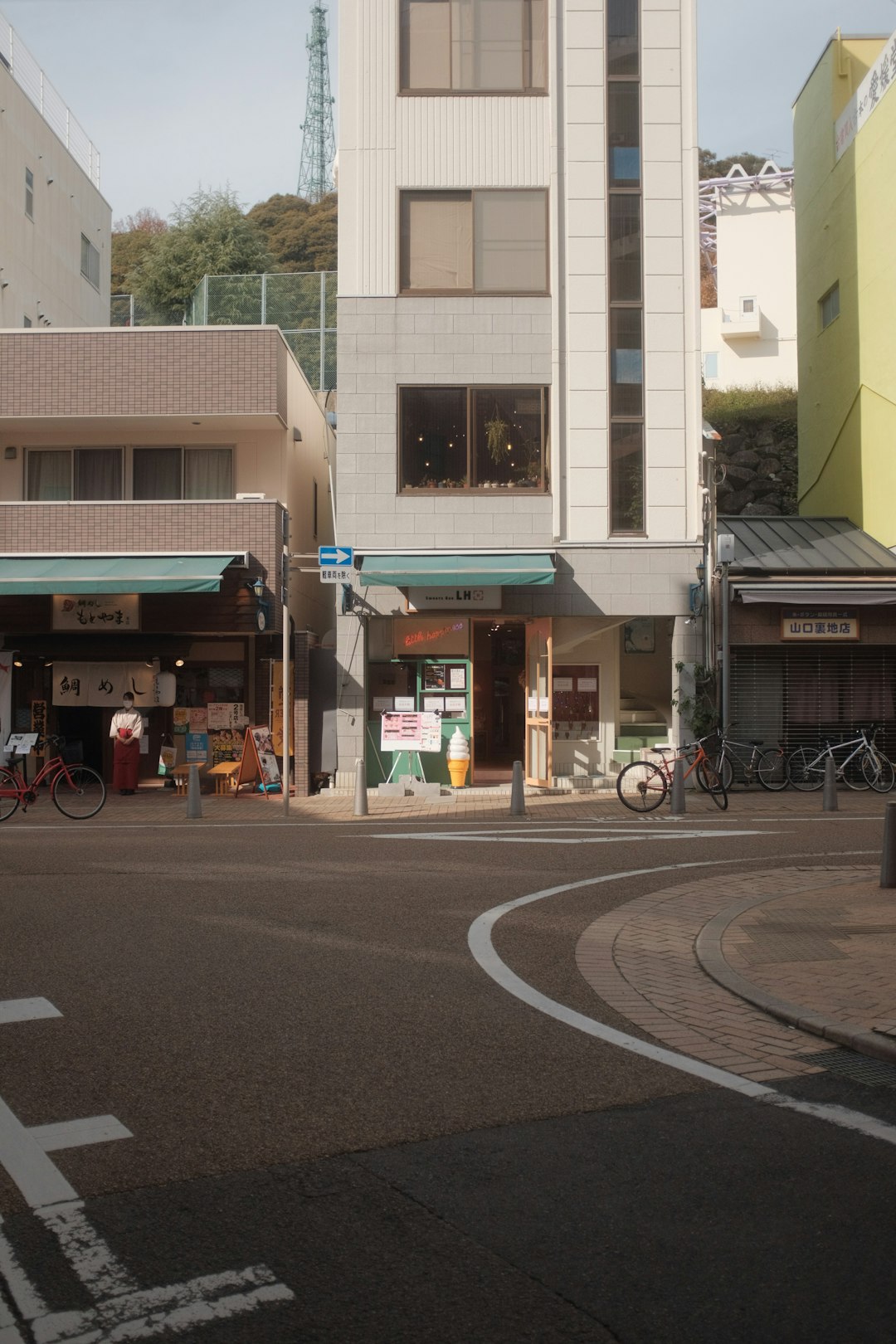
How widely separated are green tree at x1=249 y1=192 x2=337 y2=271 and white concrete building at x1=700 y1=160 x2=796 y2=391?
15.7m

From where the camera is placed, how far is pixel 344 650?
22297mm

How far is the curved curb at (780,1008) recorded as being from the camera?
20.6ft

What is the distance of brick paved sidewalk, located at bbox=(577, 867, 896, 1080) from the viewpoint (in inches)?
255

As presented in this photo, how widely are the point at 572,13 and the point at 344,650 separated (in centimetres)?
1188

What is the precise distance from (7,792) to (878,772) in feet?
44.8

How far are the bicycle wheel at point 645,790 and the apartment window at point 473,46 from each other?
12.6 meters

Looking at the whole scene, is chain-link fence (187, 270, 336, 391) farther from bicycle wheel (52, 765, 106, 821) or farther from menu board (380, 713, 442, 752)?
bicycle wheel (52, 765, 106, 821)

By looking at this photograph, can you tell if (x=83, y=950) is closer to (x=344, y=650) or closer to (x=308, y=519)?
(x=344, y=650)

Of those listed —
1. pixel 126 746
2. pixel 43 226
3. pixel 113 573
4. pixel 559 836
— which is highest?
pixel 43 226

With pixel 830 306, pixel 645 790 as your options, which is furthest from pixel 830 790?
pixel 830 306

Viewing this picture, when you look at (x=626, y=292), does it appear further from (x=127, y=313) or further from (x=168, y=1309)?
(x=127, y=313)

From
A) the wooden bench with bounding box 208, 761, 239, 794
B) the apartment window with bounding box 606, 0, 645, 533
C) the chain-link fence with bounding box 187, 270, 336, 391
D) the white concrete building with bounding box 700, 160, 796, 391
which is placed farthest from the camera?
the white concrete building with bounding box 700, 160, 796, 391

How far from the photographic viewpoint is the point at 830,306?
28172mm

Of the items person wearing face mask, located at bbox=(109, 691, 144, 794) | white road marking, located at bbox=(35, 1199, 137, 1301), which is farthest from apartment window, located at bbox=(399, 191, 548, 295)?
white road marking, located at bbox=(35, 1199, 137, 1301)
